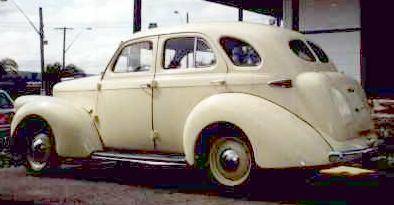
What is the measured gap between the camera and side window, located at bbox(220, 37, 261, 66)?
6445 mm

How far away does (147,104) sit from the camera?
7000mm

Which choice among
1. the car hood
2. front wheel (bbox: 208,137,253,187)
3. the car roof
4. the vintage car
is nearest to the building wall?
the vintage car

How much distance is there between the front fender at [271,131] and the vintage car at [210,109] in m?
0.01

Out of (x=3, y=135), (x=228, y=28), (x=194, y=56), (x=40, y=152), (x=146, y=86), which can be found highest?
(x=228, y=28)

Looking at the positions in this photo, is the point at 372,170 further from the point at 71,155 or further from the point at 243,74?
the point at 71,155

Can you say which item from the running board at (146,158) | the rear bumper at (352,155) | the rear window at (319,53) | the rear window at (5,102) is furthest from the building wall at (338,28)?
the rear window at (5,102)

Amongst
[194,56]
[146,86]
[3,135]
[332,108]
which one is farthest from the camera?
[3,135]

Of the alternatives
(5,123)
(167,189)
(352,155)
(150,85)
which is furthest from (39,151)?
(5,123)

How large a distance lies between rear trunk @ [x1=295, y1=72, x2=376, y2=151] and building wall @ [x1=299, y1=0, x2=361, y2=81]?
5.62m

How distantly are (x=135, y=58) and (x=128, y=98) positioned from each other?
589 millimetres

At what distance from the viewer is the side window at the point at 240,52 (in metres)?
6.45

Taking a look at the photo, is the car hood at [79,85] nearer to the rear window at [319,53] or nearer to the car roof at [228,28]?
the car roof at [228,28]

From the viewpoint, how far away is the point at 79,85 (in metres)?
7.95

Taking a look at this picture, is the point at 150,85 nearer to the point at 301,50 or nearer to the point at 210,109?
the point at 210,109
